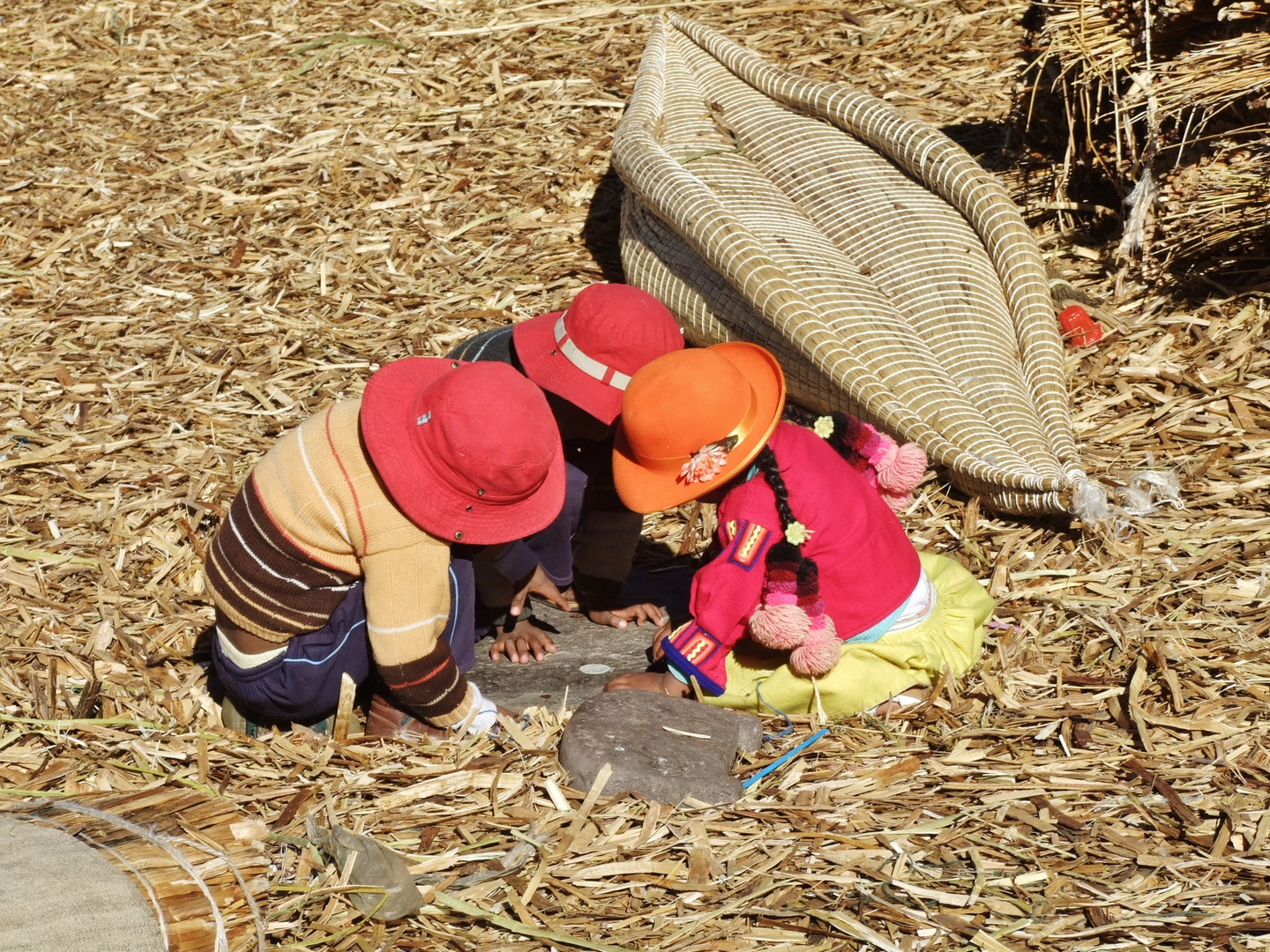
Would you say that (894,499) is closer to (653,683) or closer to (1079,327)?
(653,683)

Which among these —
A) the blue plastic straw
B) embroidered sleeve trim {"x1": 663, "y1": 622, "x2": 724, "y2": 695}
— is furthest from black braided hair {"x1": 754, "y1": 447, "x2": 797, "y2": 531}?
the blue plastic straw

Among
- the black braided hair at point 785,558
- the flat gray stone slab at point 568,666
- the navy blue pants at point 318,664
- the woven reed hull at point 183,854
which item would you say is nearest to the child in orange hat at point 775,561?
the black braided hair at point 785,558

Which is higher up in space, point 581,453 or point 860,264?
point 860,264

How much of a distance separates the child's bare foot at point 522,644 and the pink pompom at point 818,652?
3.06 ft

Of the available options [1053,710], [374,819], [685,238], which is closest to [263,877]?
[374,819]

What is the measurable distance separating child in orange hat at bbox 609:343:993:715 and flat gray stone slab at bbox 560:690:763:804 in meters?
0.13

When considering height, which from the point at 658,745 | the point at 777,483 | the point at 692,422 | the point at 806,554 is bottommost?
the point at 658,745

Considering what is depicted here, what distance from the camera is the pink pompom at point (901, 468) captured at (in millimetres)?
3438

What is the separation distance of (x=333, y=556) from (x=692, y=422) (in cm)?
89

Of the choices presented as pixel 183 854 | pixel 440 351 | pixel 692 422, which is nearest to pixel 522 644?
pixel 692 422

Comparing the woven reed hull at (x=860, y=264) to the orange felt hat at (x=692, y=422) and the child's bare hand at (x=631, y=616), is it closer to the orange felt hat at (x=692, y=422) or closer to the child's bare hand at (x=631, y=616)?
the child's bare hand at (x=631, y=616)

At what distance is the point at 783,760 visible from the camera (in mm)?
3123

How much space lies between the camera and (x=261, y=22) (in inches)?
295

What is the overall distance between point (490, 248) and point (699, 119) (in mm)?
1088
